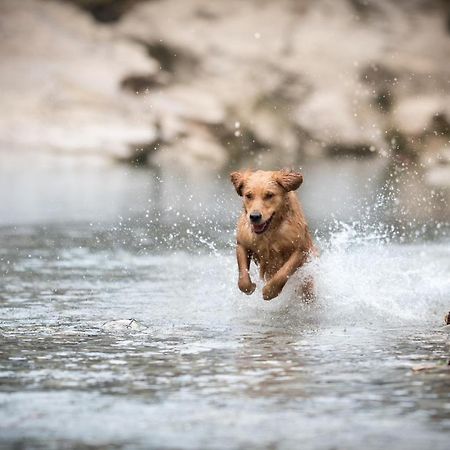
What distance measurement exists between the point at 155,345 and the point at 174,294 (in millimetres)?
2776

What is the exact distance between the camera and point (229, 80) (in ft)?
104

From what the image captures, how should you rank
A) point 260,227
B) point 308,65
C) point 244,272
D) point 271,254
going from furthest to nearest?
point 308,65 → point 271,254 → point 244,272 → point 260,227

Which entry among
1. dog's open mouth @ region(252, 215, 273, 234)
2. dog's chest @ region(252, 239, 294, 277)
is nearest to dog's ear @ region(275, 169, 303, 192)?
dog's open mouth @ region(252, 215, 273, 234)

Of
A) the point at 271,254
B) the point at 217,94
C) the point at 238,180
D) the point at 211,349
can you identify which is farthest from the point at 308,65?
the point at 211,349

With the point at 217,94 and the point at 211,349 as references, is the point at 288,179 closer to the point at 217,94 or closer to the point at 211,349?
the point at 211,349

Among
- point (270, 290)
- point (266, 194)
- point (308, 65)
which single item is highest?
point (308, 65)

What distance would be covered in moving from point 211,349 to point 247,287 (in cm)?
184

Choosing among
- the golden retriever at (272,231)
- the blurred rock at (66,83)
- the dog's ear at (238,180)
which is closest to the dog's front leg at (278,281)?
the golden retriever at (272,231)

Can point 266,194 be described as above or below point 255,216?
above

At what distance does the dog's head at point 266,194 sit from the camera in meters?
7.96

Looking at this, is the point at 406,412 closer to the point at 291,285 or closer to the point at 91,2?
the point at 291,285

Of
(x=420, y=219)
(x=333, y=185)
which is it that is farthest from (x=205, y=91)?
(x=420, y=219)

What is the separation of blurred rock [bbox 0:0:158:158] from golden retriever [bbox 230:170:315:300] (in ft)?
73.2

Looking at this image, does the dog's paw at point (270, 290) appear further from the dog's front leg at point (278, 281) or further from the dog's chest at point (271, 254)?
the dog's chest at point (271, 254)
